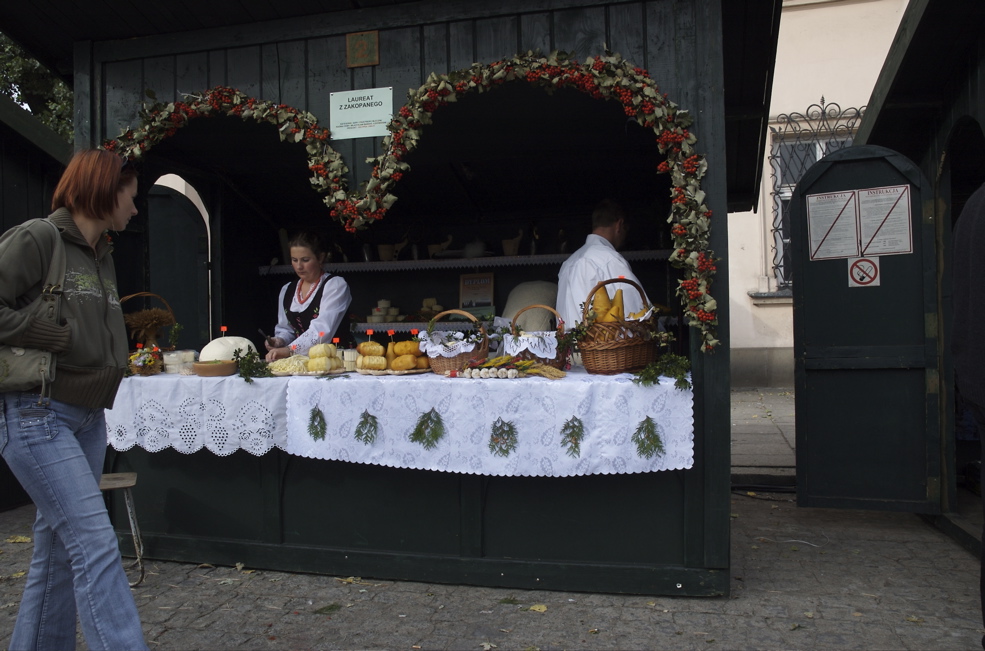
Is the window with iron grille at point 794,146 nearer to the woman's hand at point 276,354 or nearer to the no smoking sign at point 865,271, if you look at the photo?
the no smoking sign at point 865,271

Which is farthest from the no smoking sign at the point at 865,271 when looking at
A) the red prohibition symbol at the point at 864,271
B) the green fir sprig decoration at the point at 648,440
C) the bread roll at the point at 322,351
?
the bread roll at the point at 322,351

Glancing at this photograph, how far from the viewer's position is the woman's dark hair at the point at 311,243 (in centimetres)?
525

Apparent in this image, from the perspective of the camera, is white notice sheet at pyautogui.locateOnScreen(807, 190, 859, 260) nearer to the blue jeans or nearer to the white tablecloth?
the white tablecloth

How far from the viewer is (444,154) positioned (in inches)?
217

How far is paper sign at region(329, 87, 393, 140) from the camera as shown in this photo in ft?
13.1

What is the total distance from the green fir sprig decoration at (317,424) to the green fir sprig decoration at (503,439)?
0.92 m

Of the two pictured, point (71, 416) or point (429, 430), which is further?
point (429, 430)

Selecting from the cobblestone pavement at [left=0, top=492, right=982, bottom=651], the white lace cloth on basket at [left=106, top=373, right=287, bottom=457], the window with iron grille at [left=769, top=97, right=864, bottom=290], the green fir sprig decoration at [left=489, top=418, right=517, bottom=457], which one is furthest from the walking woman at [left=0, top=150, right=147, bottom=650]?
the window with iron grille at [left=769, top=97, right=864, bottom=290]

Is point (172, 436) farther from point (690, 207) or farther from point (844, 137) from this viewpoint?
point (844, 137)

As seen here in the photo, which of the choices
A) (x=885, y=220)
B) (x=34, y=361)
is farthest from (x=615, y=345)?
(x=34, y=361)

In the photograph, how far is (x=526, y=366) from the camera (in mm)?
3760

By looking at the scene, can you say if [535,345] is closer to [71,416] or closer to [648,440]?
[648,440]

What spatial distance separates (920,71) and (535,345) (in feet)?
10.1

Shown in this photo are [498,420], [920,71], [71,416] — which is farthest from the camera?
[920,71]
